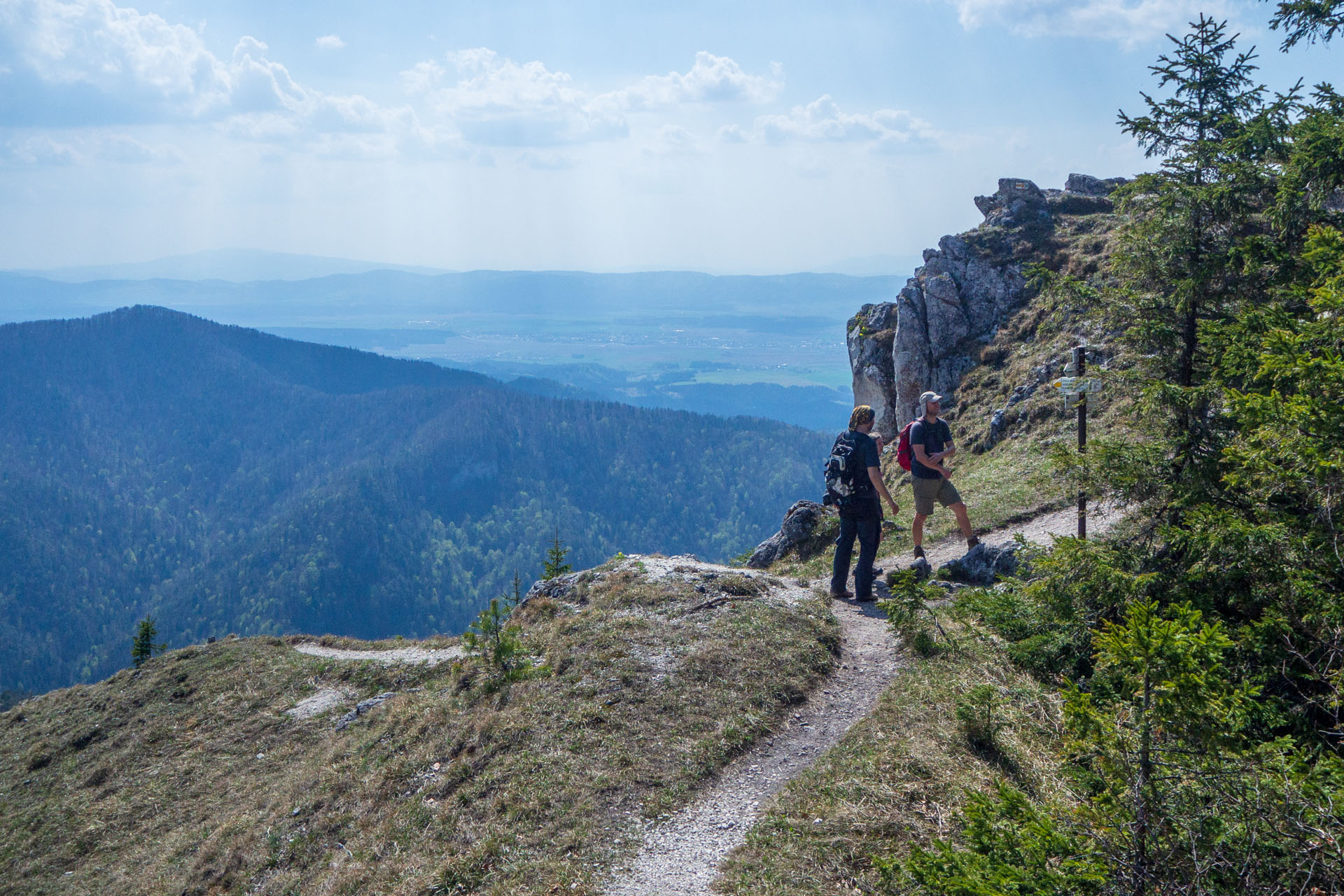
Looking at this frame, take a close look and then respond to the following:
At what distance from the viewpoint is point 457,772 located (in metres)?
9.48

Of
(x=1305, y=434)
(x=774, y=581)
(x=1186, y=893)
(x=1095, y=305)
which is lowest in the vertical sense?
(x=774, y=581)

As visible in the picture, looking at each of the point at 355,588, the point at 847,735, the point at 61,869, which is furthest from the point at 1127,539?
the point at 355,588

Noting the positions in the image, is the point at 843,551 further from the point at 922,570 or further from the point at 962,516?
the point at 962,516

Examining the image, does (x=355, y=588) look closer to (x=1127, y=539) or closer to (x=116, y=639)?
(x=116, y=639)

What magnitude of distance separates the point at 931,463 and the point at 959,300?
24386 mm

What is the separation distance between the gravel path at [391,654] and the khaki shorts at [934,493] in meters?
12.1

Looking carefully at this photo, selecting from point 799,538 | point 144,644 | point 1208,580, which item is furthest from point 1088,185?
point 144,644

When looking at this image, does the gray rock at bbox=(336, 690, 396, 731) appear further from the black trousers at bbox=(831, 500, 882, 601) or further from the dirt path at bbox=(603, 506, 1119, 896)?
the dirt path at bbox=(603, 506, 1119, 896)

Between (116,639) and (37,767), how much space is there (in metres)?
204

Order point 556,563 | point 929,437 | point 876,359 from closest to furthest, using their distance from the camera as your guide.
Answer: point 929,437 < point 556,563 < point 876,359

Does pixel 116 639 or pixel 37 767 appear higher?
pixel 37 767

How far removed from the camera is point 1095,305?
9992 millimetres

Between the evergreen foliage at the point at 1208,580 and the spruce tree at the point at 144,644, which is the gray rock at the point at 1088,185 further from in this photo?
the spruce tree at the point at 144,644

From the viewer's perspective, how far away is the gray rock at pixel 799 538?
19.5 meters
